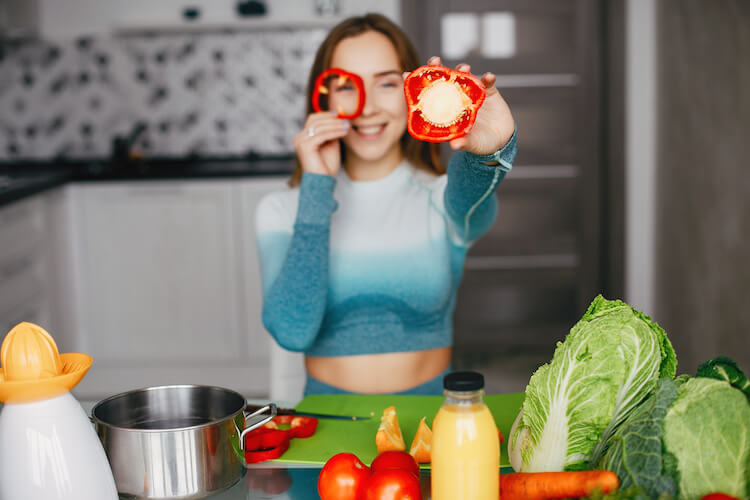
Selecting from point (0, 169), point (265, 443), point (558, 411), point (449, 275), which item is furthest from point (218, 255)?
point (558, 411)

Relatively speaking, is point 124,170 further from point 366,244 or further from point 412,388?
point 412,388

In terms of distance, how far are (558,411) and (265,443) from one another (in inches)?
15.9

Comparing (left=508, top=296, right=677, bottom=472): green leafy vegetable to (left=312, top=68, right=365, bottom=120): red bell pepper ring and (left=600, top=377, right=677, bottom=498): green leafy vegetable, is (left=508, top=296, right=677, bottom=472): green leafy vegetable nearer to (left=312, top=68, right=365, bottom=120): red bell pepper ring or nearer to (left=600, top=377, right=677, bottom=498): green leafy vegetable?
(left=600, top=377, right=677, bottom=498): green leafy vegetable

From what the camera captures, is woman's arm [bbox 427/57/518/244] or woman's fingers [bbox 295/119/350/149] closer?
woman's arm [bbox 427/57/518/244]

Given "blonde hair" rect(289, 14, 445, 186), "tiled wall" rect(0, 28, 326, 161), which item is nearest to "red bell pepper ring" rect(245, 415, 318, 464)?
"blonde hair" rect(289, 14, 445, 186)

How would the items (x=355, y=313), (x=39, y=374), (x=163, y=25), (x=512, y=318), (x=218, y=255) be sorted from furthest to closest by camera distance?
1. (x=512, y=318)
2. (x=163, y=25)
3. (x=218, y=255)
4. (x=355, y=313)
5. (x=39, y=374)

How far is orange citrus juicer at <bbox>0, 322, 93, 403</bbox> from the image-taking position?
29.5 inches

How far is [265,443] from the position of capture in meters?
1.05

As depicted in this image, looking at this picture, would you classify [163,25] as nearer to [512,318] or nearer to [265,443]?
[512,318]

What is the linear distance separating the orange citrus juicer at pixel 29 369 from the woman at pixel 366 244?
72cm

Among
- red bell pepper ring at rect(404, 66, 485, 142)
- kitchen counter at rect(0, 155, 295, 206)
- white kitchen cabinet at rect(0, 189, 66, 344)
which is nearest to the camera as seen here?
red bell pepper ring at rect(404, 66, 485, 142)

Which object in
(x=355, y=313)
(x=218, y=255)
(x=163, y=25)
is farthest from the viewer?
(x=163, y=25)

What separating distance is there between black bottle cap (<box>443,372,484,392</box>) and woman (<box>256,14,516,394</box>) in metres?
0.72

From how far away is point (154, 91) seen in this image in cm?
399
